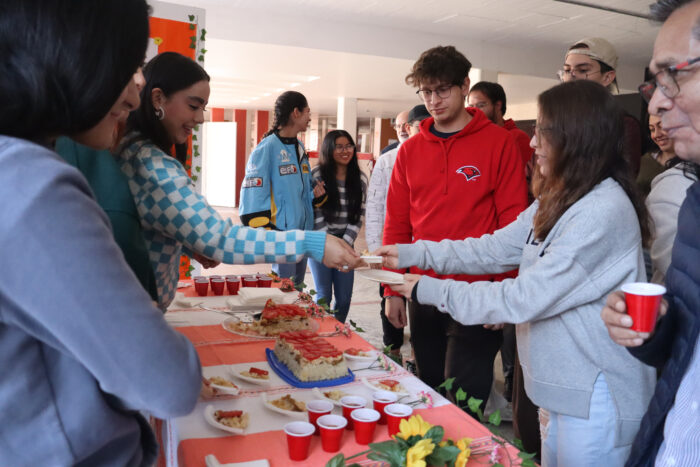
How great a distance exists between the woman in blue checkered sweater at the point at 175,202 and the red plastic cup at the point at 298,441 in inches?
26.2

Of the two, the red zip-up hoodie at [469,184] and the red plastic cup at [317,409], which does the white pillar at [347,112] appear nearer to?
the red zip-up hoodie at [469,184]

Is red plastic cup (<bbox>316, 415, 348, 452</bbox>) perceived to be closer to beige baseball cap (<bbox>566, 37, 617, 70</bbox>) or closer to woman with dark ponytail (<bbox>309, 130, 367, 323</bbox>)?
beige baseball cap (<bbox>566, 37, 617, 70</bbox>)

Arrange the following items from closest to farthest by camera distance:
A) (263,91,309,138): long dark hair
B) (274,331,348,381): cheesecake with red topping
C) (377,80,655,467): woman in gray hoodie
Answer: (377,80,655,467): woman in gray hoodie < (274,331,348,381): cheesecake with red topping < (263,91,309,138): long dark hair

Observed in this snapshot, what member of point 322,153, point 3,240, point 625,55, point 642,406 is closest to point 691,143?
point 642,406

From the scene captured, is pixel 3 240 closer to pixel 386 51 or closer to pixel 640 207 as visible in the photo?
pixel 640 207

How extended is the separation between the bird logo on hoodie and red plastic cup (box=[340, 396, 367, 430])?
126 cm

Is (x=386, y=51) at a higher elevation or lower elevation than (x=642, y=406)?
higher

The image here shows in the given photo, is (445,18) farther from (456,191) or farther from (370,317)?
(456,191)

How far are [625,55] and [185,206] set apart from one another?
924 centimetres

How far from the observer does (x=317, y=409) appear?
4.04 feet

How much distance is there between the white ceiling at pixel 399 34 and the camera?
6.50 meters

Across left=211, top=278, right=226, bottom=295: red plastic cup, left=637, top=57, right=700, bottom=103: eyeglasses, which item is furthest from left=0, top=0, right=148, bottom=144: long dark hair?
left=211, top=278, right=226, bottom=295: red plastic cup

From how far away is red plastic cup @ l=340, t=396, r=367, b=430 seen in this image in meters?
1.23

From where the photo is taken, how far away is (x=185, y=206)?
1583 millimetres
